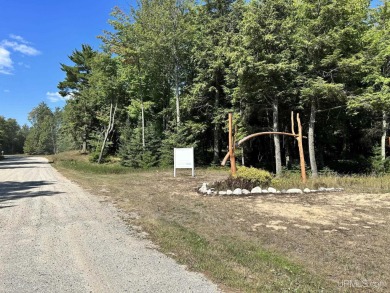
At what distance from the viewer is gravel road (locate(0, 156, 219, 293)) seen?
405 cm

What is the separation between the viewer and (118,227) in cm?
700

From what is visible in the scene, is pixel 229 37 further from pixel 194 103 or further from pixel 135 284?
pixel 135 284

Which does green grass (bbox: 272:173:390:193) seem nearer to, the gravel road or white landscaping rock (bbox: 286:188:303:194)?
white landscaping rock (bbox: 286:188:303:194)

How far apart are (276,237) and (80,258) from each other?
11.1 ft

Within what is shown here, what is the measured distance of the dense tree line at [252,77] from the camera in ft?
65.2

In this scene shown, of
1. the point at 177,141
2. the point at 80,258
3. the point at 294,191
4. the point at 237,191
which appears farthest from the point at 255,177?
the point at 177,141

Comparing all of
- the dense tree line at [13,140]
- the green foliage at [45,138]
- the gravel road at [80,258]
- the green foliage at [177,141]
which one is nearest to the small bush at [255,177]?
the gravel road at [80,258]

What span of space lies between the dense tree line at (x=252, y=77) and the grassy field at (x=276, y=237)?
36.8 ft

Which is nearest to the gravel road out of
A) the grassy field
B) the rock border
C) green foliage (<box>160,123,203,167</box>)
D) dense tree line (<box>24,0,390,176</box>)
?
the grassy field

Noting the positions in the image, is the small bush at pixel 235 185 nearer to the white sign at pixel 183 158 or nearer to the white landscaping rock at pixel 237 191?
the white landscaping rock at pixel 237 191

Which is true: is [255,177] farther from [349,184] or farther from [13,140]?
[13,140]

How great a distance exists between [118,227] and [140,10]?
25886mm

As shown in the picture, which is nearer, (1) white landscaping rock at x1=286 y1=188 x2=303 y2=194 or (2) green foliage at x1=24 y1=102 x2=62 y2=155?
(1) white landscaping rock at x1=286 y1=188 x2=303 y2=194

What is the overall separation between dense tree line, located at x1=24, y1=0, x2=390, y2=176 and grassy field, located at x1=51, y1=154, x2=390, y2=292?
11.2 m
